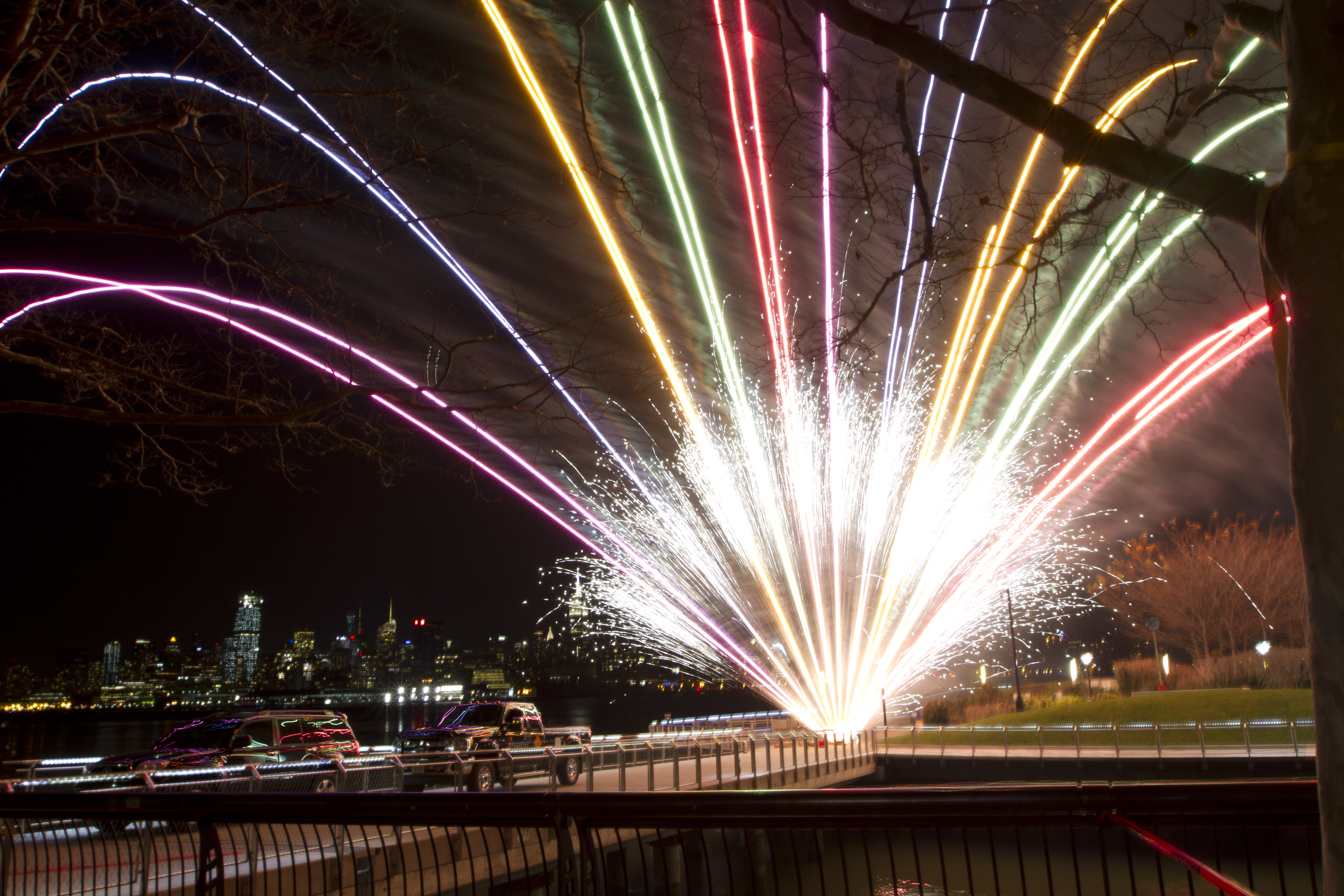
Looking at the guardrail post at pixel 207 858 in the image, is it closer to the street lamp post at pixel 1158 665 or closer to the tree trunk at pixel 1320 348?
the tree trunk at pixel 1320 348

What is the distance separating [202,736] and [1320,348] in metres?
17.2

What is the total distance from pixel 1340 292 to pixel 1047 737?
30278 mm

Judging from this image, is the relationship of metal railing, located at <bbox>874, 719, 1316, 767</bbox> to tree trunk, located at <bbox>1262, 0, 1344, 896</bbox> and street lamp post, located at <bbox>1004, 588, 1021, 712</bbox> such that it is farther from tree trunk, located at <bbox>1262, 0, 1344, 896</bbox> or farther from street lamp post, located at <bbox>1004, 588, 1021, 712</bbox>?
tree trunk, located at <bbox>1262, 0, 1344, 896</bbox>

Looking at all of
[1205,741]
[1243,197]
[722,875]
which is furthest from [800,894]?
[1205,741]

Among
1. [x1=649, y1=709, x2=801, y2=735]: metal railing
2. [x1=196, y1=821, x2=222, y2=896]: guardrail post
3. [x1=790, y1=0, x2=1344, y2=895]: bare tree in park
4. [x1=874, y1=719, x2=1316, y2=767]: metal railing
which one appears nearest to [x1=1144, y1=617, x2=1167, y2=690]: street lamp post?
[x1=874, y1=719, x2=1316, y2=767]: metal railing

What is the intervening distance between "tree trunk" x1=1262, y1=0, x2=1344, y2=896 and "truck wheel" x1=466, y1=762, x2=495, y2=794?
48.3ft

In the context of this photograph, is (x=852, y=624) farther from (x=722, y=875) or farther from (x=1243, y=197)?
(x=1243, y=197)

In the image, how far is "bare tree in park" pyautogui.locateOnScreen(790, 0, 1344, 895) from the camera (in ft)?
12.3

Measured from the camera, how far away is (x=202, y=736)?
16016 millimetres

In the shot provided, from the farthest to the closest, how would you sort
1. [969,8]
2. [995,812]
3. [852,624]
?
[852,624]
[969,8]
[995,812]

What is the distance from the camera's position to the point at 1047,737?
1207 inches

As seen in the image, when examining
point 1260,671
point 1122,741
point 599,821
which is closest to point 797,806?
point 599,821

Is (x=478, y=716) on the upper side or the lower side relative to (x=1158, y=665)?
upper

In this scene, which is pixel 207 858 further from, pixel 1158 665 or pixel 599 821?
pixel 1158 665
